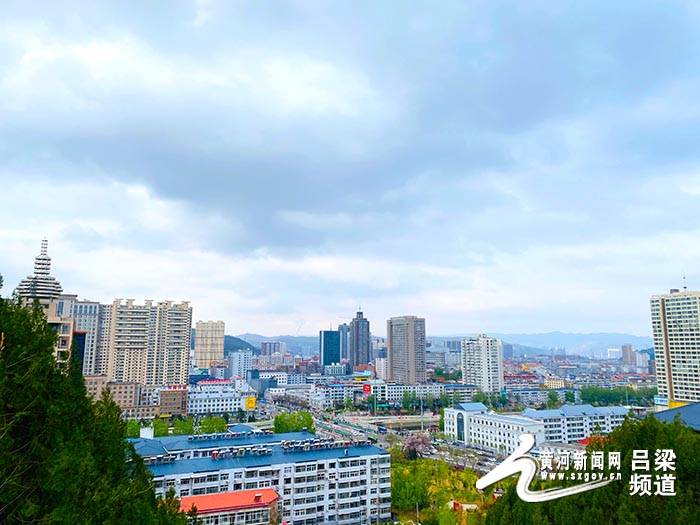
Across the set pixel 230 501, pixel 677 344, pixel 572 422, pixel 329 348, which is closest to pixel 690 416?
pixel 230 501

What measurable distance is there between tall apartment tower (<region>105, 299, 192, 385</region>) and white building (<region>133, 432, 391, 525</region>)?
97.5 feet

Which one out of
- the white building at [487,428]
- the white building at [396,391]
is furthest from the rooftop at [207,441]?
the white building at [396,391]

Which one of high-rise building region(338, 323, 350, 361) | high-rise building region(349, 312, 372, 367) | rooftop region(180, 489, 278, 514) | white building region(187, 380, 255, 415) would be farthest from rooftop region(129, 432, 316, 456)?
high-rise building region(338, 323, 350, 361)

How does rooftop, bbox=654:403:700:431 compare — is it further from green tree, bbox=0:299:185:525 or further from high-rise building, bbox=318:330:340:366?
high-rise building, bbox=318:330:340:366

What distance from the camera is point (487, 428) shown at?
29.9m

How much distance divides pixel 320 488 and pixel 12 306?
13501 millimetres

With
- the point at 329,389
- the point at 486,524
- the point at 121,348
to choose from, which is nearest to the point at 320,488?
the point at 486,524

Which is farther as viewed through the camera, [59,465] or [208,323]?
[208,323]

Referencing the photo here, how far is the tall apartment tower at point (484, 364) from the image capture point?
57.6 meters

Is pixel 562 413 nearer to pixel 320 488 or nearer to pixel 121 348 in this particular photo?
pixel 320 488

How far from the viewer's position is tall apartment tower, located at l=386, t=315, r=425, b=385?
6056 cm

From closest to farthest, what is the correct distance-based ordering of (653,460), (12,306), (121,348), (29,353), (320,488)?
(29,353), (12,306), (653,460), (320,488), (121,348)

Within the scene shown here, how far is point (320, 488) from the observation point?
15477 millimetres

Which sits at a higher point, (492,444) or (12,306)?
(12,306)
